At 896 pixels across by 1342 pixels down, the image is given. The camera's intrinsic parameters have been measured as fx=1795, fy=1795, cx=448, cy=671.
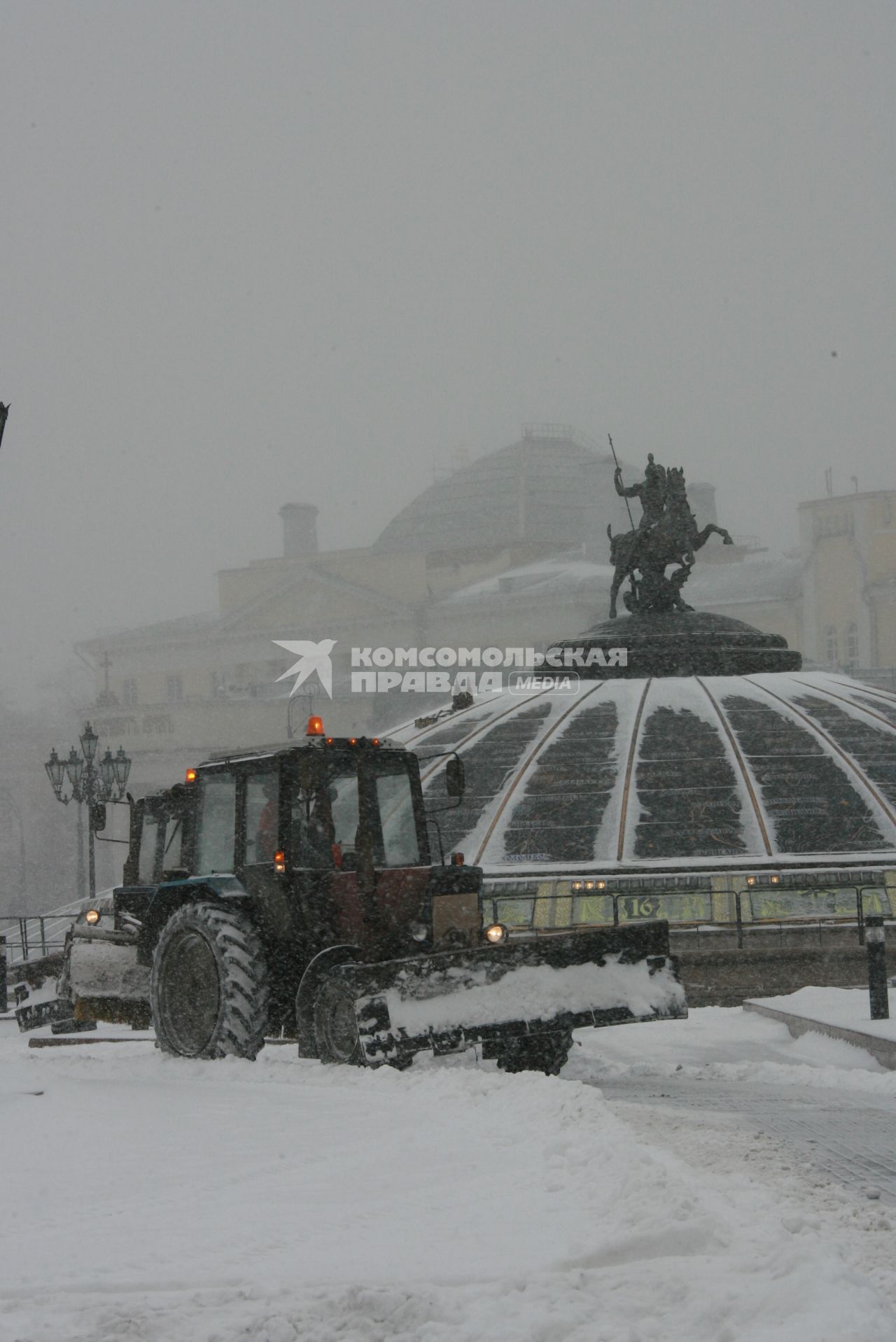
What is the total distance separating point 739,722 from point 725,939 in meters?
5.30

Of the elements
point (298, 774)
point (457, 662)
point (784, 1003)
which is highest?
point (457, 662)

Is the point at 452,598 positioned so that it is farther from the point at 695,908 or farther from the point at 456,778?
the point at 456,778

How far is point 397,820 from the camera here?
36.3ft

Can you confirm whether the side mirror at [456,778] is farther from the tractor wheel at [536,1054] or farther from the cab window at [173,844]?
the cab window at [173,844]

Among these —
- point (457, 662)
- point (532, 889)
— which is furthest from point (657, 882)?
point (457, 662)

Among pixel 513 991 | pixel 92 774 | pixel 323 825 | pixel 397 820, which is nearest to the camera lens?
pixel 513 991

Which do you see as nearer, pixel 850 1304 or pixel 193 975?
pixel 850 1304

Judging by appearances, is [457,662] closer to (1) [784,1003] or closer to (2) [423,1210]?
(1) [784,1003]

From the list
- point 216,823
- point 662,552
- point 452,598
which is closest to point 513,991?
point 216,823

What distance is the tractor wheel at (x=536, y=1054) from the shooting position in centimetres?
1072

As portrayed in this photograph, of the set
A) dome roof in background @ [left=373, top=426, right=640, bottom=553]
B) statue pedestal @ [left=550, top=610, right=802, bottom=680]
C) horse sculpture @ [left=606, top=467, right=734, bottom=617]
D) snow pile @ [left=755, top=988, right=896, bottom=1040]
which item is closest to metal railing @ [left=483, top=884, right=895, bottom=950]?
snow pile @ [left=755, top=988, right=896, bottom=1040]

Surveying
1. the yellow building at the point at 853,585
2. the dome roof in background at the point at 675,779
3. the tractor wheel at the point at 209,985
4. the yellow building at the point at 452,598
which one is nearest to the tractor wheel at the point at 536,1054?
the tractor wheel at the point at 209,985

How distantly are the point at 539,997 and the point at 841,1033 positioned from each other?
3108mm

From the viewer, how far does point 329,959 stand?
33.8ft
